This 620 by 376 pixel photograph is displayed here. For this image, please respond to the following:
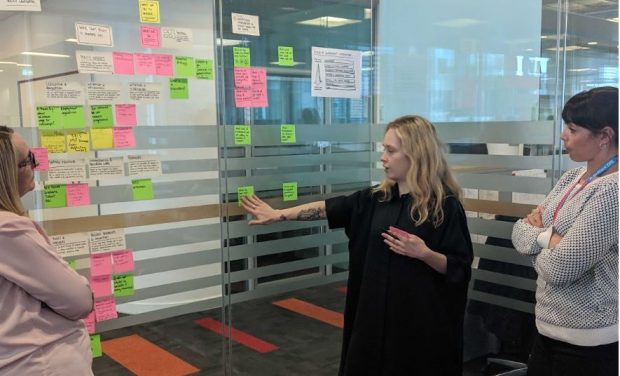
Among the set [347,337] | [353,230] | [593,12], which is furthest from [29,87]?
[593,12]

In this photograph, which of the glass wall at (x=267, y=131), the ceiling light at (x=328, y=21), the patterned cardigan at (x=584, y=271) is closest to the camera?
the patterned cardigan at (x=584, y=271)

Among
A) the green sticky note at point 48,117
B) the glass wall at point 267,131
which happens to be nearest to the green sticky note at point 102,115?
the glass wall at point 267,131

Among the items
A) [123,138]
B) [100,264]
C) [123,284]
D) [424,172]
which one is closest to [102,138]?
[123,138]

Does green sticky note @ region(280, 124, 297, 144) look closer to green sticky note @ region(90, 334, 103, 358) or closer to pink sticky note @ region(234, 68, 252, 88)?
pink sticky note @ region(234, 68, 252, 88)

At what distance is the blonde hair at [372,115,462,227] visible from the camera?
2.58 metres

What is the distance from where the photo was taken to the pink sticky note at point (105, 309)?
8.82ft

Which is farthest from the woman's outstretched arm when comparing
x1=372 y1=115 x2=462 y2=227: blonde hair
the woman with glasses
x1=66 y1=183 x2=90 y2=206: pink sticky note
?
the woman with glasses

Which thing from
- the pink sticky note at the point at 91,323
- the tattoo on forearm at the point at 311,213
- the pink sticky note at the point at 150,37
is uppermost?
the pink sticky note at the point at 150,37

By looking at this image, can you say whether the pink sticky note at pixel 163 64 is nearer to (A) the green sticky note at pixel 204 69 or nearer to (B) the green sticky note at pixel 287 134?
(A) the green sticky note at pixel 204 69

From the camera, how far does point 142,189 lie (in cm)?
278

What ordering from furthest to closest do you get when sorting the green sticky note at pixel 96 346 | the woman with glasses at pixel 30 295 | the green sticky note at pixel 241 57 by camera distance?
1. the green sticky note at pixel 241 57
2. the green sticky note at pixel 96 346
3. the woman with glasses at pixel 30 295

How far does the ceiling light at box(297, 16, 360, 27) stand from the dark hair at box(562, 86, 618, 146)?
1.61 meters

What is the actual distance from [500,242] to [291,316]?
1203 mm

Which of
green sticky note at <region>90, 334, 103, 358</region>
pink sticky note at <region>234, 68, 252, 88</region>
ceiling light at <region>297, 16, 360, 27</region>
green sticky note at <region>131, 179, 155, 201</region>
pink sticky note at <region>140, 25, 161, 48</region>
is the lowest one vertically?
green sticky note at <region>90, 334, 103, 358</region>
